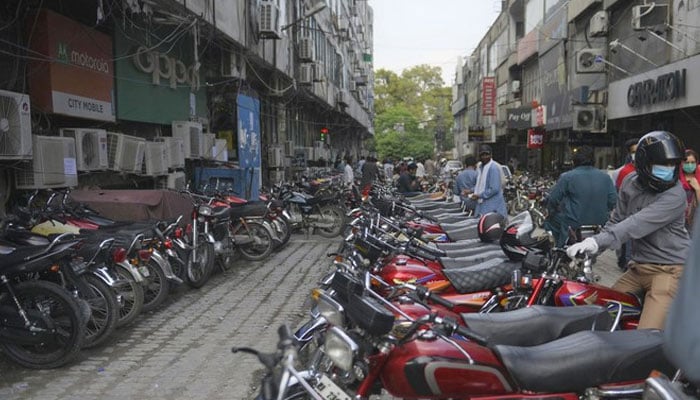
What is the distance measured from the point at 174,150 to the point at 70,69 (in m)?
3.03

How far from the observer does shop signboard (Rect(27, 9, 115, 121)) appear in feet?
25.8

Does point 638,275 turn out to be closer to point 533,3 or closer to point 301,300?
point 301,300

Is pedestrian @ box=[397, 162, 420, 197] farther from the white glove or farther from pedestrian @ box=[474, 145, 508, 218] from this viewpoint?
the white glove

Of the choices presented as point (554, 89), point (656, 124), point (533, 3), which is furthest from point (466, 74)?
point (656, 124)

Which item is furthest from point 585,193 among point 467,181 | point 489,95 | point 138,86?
point 489,95

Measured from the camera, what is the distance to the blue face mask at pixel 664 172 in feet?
12.3

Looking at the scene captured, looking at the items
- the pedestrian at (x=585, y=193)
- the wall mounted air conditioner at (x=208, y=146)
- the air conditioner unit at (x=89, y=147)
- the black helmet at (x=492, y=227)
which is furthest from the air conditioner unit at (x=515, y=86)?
the black helmet at (x=492, y=227)

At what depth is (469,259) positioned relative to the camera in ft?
18.7

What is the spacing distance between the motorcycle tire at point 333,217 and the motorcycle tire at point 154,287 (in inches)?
242

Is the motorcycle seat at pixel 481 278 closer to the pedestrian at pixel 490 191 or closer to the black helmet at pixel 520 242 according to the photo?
the black helmet at pixel 520 242

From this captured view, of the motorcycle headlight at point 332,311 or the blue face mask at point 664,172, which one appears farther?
the blue face mask at point 664,172

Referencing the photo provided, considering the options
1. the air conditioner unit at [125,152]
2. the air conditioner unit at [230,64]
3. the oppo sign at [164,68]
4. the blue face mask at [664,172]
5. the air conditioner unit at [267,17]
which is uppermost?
the air conditioner unit at [267,17]

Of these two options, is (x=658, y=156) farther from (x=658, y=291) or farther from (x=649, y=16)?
(x=649, y=16)

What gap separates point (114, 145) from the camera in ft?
29.9
